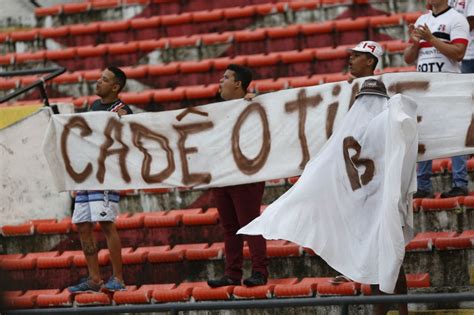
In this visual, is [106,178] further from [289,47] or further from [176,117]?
[289,47]

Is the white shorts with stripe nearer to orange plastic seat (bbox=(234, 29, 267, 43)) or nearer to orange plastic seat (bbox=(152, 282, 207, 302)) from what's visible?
orange plastic seat (bbox=(152, 282, 207, 302))

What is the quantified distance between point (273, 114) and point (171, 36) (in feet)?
17.2

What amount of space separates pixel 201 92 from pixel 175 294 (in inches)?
139

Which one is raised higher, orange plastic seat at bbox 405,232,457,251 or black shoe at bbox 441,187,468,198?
black shoe at bbox 441,187,468,198

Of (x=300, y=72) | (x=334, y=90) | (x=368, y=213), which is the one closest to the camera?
(x=368, y=213)

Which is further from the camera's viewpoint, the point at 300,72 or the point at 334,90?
the point at 300,72

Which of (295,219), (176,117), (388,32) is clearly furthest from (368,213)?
(388,32)

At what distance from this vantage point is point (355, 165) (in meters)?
9.65

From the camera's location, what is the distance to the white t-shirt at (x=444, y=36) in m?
11.2

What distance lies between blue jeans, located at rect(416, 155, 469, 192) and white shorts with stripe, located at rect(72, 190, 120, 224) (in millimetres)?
2393

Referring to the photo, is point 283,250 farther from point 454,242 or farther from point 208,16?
point 208,16

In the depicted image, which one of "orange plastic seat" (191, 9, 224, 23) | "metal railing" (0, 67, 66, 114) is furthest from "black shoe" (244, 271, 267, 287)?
"orange plastic seat" (191, 9, 224, 23)

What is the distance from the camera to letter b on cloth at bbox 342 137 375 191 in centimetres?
956

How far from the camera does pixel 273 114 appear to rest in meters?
10.9
